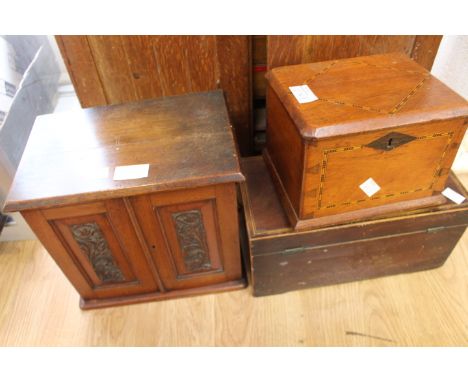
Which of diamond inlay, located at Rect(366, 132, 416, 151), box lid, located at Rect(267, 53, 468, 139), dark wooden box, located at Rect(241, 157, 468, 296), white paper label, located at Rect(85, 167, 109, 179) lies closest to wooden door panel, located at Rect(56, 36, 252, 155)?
box lid, located at Rect(267, 53, 468, 139)

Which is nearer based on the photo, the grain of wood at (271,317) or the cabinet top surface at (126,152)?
the cabinet top surface at (126,152)

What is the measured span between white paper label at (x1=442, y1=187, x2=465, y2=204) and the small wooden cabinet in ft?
2.24

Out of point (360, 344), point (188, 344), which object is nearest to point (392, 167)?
point (360, 344)

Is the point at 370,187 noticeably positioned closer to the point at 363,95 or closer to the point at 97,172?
the point at 363,95

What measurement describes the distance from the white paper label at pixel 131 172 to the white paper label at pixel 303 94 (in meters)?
0.45

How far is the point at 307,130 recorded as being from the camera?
2.80ft

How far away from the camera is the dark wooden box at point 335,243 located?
1083 millimetres

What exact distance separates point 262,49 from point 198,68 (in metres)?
0.24

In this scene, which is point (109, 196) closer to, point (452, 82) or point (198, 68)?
point (198, 68)

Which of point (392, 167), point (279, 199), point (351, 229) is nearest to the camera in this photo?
point (392, 167)

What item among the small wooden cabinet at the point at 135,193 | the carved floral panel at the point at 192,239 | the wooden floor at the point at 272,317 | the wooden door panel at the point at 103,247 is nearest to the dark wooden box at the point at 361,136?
the small wooden cabinet at the point at 135,193

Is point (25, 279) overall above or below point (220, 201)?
below

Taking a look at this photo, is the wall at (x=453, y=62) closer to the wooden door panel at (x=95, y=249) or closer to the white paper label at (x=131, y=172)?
the white paper label at (x=131, y=172)

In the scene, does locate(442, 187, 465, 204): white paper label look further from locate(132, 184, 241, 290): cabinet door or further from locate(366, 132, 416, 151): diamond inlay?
locate(132, 184, 241, 290): cabinet door
